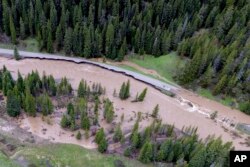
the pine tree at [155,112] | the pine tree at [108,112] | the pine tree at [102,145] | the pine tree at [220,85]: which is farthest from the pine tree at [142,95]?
the pine tree at [102,145]

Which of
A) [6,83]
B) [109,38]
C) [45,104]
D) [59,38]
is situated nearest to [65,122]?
[45,104]

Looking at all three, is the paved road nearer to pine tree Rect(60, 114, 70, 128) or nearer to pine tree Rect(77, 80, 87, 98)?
pine tree Rect(77, 80, 87, 98)

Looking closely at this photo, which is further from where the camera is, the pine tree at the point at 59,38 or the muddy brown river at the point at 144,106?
the pine tree at the point at 59,38

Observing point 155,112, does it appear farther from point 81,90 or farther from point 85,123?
point 81,90

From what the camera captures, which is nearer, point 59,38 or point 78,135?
point 78,135

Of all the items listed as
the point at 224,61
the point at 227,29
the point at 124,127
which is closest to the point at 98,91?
the point at 124,127

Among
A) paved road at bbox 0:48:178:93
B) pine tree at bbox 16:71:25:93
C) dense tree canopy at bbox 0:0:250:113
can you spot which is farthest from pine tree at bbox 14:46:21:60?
pine tree at bbox 16:71:25:93

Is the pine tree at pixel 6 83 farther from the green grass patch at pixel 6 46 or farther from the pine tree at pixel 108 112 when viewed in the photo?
the green grass patch at pixel 6 46
